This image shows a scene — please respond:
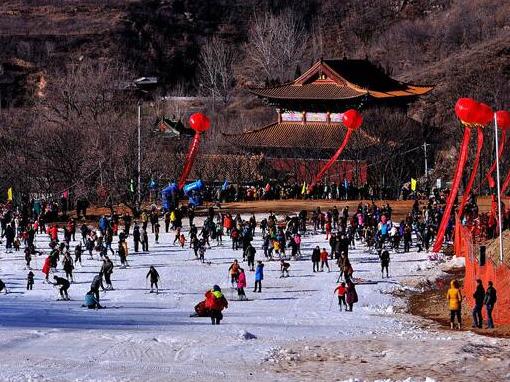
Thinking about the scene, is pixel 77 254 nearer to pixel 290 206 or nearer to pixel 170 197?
pixel 170 197

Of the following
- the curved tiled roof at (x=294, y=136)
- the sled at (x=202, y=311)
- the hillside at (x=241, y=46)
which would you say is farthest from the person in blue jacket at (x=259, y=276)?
the hillside at (x=241, y=46)

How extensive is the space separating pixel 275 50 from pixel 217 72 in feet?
18.4

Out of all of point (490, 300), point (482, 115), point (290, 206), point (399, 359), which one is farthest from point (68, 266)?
point (290, 206)

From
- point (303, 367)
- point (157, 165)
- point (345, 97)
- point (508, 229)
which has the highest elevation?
point (345, 97)

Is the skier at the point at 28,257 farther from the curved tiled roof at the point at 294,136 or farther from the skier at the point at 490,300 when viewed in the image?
the curved tiled roof at the point at 294,136

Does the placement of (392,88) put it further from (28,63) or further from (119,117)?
(28,63)

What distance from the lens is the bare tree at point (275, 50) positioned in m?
110

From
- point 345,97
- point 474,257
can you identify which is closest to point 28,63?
point 345,97

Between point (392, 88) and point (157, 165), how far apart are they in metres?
19.1

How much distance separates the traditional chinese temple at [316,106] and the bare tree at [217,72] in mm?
36672

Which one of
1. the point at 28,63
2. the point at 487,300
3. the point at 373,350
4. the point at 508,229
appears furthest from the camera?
the point at 28,63

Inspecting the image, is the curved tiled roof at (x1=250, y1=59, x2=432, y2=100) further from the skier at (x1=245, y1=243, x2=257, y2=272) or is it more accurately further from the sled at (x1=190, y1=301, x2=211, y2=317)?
the sled at (x1=190, y1=301, x2=211, y2=317)

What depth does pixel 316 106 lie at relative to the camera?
2574 inches

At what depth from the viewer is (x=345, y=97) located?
64.3 metres
